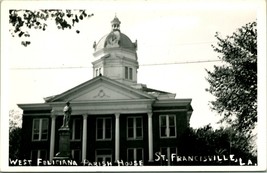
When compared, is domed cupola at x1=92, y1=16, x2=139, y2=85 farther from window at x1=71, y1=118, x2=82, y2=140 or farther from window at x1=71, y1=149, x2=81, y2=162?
window at x1=71, y1=149, x2=81, y2=162

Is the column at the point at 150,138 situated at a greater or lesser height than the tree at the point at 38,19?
lesser

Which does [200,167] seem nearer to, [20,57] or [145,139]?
[145,139]

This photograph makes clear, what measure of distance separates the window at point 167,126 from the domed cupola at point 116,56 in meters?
0.98

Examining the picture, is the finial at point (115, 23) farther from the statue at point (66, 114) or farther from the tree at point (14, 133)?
the tree at point (14, 133)

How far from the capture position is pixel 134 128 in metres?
8.84

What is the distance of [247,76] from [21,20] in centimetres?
407

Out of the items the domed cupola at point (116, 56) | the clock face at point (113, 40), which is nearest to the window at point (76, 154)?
the domed cupola at point (116, 56)

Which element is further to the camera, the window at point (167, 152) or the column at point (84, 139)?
the column at point (84, 139)

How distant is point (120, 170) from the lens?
25.4ft

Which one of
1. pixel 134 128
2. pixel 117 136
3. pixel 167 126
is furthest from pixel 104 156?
pixel 167 126

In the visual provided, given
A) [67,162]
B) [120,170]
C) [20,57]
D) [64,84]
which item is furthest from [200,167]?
[20,57]

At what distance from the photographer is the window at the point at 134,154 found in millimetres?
8191

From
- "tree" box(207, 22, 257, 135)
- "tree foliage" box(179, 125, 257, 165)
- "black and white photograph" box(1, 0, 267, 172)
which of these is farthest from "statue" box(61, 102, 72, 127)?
"tree" box(207, 22, 257, 135)

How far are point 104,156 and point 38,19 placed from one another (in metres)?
2.70
